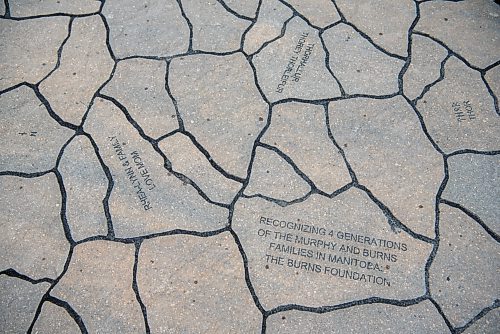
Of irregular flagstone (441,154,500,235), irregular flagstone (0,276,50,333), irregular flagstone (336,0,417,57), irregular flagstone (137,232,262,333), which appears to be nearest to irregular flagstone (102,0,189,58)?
irregular flagstone (336,0,417,57)

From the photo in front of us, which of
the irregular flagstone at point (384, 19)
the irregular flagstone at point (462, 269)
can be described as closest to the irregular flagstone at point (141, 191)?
the irregular flagstone at point (462, 269)

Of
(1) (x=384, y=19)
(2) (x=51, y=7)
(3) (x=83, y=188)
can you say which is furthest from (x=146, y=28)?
(1) (x=384, y=19)

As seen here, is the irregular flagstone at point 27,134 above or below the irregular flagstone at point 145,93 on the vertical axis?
below

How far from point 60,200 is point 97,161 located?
0.68 ft

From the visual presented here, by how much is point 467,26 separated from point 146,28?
1.49 metres

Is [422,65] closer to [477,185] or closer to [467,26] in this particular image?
[467,26]

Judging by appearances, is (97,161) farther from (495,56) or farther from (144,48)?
(495,56)

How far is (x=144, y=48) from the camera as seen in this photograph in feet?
7.85

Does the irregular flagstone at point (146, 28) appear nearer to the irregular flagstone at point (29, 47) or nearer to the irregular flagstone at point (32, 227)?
the irregular flagstone at point (29, 47)

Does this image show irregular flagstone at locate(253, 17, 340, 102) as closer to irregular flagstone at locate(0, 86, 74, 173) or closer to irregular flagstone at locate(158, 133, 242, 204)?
irregular flagstone at locate(158, 133, 242, 204)

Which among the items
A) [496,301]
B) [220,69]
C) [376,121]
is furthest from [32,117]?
[496,301]

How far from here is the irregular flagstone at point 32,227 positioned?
1907 mm

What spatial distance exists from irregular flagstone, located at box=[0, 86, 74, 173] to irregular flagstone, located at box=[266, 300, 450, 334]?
3.61 ft

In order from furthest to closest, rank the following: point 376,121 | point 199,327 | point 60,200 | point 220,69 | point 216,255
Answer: point 220,69, point 376,121, point 60,200, point 216,255, point 199,327
